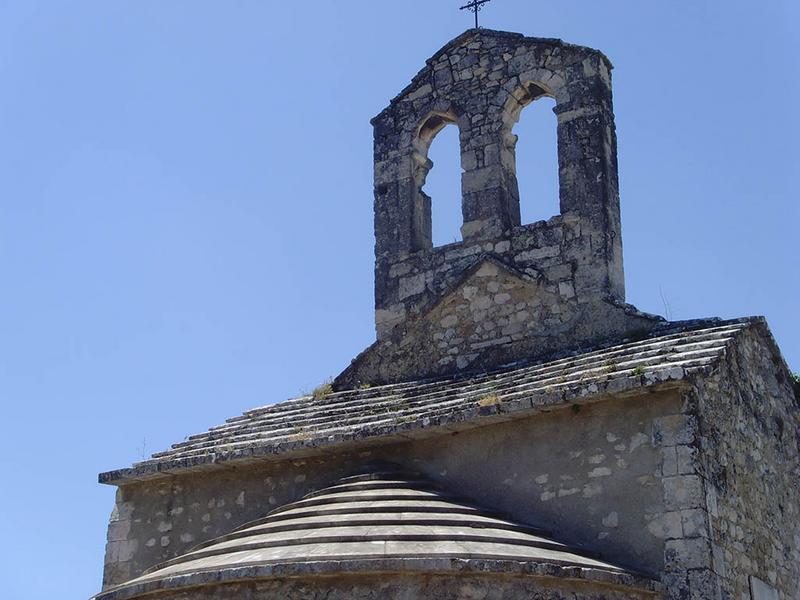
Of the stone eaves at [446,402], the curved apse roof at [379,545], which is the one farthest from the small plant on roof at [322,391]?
the curved apse roof at [379,545]

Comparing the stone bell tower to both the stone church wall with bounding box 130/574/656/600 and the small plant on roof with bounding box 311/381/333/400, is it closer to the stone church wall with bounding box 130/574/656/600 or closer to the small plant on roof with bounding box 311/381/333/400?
the small plant on roof with bounding box 311/381/333/400

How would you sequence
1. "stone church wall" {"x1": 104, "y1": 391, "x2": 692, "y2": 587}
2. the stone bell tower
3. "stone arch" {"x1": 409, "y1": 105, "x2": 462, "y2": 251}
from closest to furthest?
"stone church wall" {"x1": 104, "y1": 391, "x2": 692, "y2": 587}, the stone bell tower, "stone arch" {"x1": 409, "y1": 105, "x2": 462, "y2": 251}

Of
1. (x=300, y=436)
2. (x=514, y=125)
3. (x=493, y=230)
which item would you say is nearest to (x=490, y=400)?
(x=300, y=436)

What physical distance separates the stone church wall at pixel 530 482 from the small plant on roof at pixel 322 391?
1.50 metres

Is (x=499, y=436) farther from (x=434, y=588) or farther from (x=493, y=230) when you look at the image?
(x=493, y=230)

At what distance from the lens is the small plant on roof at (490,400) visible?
974 centimetres

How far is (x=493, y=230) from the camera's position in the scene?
12039 mm

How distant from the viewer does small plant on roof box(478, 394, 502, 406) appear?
974 centimetres

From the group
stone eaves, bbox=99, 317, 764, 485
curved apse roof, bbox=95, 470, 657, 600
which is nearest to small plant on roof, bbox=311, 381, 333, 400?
stone eaves, bbox=99, 317, 764, 485

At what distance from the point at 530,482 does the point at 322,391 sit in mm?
3386

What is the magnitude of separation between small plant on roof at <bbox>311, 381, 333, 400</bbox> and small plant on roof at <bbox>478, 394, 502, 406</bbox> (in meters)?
2.61

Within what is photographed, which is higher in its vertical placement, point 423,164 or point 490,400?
point 423,164

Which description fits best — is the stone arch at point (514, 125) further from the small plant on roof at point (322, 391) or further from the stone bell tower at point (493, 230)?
the small plant on roof at point (322, 391)

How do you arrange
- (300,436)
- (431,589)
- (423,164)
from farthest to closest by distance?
(423,164) < (300,436) < (431,589)
